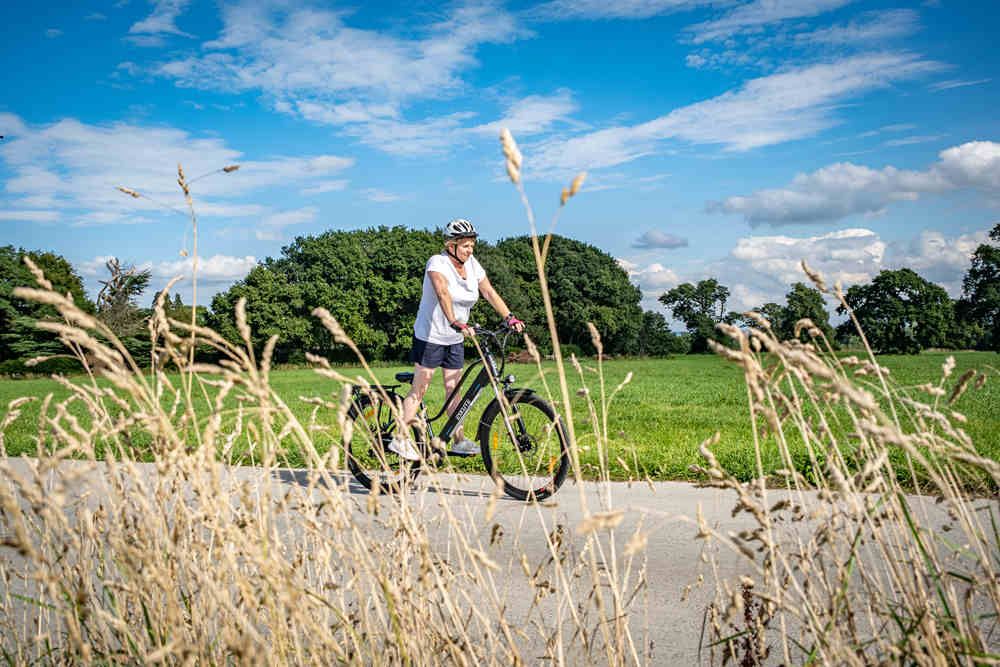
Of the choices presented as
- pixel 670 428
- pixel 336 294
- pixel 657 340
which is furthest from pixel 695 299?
pixel 670 428

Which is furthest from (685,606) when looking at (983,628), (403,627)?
(403,627)

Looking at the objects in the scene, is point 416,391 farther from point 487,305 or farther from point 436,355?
point 487,305

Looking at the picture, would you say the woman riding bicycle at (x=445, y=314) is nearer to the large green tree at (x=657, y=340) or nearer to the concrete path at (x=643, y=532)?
the concrete path at (x=643, y=532)

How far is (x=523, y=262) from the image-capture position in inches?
2280

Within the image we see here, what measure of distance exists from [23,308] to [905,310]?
223ft

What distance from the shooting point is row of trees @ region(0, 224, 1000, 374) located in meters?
47.9

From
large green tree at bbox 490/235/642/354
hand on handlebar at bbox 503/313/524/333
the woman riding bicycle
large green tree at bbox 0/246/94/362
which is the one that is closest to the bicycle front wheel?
the woman riding bicycle

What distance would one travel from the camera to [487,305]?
50.7 m

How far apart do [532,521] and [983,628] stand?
271cm

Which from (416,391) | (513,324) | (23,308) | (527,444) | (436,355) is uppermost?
(23,308)

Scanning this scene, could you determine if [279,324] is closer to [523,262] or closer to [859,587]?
[523,262]

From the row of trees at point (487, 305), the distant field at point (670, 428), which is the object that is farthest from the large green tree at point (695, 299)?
the distant field at point (670, 428)

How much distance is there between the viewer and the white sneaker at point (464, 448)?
5.94 metres

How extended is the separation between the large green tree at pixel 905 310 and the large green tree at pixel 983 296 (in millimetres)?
1255
